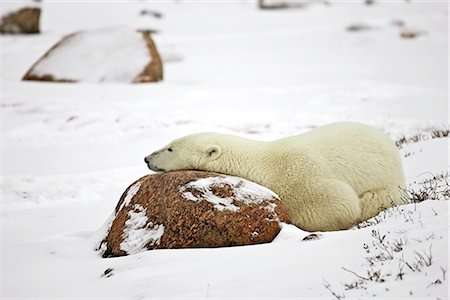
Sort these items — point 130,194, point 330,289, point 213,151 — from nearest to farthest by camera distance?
point 330,289 < point 130,194 < point 213,151

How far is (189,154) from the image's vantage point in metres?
4.89

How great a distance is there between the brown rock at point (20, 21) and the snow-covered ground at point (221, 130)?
0.58 meters

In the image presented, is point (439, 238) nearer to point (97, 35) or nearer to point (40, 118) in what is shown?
point (40, 118)

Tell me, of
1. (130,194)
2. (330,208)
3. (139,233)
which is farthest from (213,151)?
(330,208)

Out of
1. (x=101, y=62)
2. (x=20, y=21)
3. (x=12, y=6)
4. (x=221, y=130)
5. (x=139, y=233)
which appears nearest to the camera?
(x=139, y=233)

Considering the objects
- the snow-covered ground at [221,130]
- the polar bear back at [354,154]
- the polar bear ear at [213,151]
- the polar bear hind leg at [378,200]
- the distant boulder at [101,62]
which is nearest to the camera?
the snow-covered ground at [221,130]

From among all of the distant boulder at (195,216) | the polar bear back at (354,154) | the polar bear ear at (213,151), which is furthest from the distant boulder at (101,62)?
the distant boulder at (195,216)

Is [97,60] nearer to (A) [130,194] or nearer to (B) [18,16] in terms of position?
(B) [18,16]

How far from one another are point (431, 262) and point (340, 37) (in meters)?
20.8

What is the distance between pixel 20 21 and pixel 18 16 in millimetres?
234

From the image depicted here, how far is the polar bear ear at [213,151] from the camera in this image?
4.75 metres

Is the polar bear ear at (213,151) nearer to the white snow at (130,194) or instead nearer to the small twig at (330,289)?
the white snow at (130,194)

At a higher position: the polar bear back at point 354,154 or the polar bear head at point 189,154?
the polar bear back at point 354,154

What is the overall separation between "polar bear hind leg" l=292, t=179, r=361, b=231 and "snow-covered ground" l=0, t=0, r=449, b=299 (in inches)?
15.1
